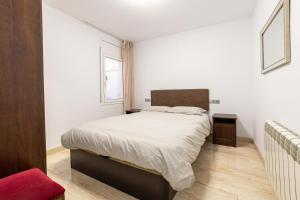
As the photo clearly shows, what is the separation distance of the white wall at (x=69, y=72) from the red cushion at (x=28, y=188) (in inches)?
78.6

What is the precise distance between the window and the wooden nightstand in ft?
8.58

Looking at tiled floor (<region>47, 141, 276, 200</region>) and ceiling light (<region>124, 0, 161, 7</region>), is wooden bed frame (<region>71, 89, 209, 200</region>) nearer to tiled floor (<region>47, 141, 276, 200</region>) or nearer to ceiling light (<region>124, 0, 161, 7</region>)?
tiled floor (<region>47, 141, 276, 200</region>)

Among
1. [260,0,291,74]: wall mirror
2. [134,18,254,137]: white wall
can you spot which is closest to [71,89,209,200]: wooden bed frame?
[260,0,291,74]: wall mirror

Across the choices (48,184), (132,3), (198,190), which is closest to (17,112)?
(48,184)

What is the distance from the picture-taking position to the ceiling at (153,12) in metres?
2.65

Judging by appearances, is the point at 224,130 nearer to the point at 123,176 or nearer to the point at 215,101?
the point at 215,101

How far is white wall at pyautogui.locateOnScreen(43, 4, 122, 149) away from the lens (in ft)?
9.03

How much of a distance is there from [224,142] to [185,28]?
8.86ft

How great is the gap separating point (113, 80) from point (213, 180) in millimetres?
3489

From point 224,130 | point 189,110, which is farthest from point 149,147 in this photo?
point 224,130

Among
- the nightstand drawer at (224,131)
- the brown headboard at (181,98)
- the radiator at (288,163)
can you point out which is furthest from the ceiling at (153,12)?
the radiator at (288,163)

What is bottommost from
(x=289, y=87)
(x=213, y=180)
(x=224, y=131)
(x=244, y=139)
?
(x=213, y=180)

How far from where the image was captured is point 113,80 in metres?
4.43

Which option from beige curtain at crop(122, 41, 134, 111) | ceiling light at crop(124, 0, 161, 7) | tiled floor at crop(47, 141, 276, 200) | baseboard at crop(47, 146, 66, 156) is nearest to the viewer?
tiled floor at crop(47, 141, 276, 200)
